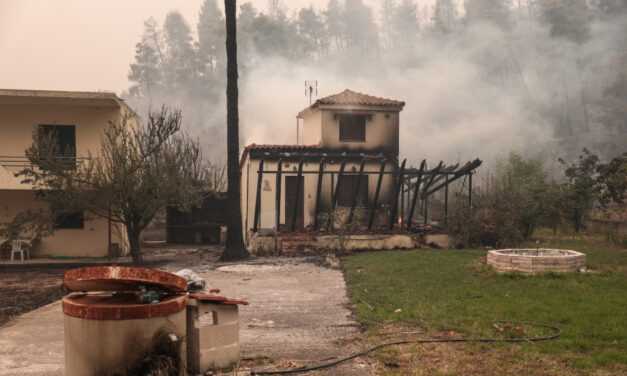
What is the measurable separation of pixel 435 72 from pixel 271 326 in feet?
191

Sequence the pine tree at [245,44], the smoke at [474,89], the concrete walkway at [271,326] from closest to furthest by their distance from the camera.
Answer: the concrete walkway at [271,326]
the smoke at [474,89]
the pine tree at [245,44]

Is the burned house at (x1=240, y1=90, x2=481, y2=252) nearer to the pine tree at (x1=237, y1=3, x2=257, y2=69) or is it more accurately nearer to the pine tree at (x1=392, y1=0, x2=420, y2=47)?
the pine tree at (x1=237, y1=3, x2=257, y2=69)

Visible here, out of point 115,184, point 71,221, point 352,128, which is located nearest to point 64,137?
point 71,221

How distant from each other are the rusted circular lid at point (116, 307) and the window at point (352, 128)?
1830cm

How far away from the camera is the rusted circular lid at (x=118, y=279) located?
4742 millimetres

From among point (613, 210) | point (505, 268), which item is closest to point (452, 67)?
point (613, 210)

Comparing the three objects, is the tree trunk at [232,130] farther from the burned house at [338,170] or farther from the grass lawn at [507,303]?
the grass lawn at [507,303]

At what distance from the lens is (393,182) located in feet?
72.4

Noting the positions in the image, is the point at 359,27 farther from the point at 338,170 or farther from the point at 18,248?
the point at 18,248

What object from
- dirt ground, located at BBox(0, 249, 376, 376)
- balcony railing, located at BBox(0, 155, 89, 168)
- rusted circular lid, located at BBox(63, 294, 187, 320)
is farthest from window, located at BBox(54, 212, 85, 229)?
rusted circular lid, located at BBox(63, 294, 187, 320)

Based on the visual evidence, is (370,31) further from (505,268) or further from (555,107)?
(505,268)

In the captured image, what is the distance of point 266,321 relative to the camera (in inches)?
328

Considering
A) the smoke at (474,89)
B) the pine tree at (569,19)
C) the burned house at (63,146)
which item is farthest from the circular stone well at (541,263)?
the pine tree at (569,19)

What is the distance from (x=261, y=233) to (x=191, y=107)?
52866 mm
